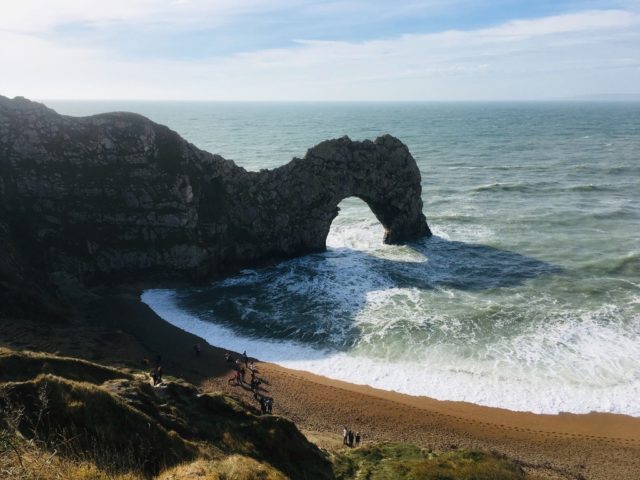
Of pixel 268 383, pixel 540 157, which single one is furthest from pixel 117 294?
pixel 540 157

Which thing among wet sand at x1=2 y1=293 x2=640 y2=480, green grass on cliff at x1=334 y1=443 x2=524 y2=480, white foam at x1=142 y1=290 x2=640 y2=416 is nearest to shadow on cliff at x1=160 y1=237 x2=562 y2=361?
white foam at x1=142 y1=290 x2=640 y2=416

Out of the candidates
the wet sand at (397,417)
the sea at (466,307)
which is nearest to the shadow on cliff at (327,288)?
the sea at (466,307)

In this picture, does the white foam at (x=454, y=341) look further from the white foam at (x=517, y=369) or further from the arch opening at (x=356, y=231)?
the arch opening at (x=356, y=231)

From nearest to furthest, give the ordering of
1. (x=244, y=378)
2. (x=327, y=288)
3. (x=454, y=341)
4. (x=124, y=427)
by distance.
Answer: (x=124, y=427) → (x=244, y=378) → (x=454, y=341) → (x=327, y=288)

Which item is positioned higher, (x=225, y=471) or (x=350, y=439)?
(x=225, y=471)

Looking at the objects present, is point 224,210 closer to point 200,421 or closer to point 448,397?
point 448,397

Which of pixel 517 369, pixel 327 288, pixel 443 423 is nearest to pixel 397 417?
pixel 443 423

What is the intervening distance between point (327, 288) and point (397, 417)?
17982 mm

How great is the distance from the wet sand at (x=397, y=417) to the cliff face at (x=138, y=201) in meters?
10.2

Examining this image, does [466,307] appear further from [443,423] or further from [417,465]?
[417,465]

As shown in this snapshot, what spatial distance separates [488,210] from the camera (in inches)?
2714

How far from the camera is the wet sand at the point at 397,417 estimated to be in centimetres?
2316

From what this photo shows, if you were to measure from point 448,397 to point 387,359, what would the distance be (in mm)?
4999

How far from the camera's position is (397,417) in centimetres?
2608
